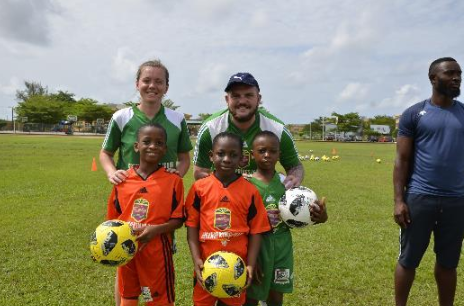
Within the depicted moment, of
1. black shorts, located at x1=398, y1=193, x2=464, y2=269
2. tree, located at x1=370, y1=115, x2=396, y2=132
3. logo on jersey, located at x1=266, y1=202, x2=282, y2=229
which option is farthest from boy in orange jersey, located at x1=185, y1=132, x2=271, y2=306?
tree, located at x1=370, y1=115, x2=396, y2=132

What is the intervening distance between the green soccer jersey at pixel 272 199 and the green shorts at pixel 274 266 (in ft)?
0.21

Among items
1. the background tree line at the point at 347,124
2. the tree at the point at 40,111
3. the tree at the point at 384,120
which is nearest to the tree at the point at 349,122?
the background tree line at the point at 347,124

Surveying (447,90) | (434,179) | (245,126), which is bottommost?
(434,179)

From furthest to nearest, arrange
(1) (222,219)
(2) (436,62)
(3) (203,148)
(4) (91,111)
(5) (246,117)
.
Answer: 1. (4) (91,111)
2. (2) (436,62)
3. (3) (203,148)
4. (5) (246,117)
5. (1) (222,219)

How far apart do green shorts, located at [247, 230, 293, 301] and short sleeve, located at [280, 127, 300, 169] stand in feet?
2.31

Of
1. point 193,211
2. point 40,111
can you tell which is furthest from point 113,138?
point 40,111

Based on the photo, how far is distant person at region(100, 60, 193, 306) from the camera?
12.4 feet

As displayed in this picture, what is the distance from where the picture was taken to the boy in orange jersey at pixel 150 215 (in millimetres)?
3344

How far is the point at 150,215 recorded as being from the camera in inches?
131

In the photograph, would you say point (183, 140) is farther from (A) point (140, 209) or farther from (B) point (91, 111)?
(B) point (91, 111)

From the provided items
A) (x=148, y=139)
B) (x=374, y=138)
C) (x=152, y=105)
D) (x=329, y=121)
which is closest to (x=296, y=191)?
(x=148, y=139)

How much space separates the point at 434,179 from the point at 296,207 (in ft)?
4.94

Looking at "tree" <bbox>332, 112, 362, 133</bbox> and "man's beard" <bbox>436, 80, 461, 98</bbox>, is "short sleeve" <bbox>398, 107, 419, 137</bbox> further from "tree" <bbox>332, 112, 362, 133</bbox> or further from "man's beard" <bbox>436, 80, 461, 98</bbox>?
"tree" <bbox>332, 112, 362, 133</bbox>

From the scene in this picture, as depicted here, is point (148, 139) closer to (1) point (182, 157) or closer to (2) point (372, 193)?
(1) point (182, 157)
